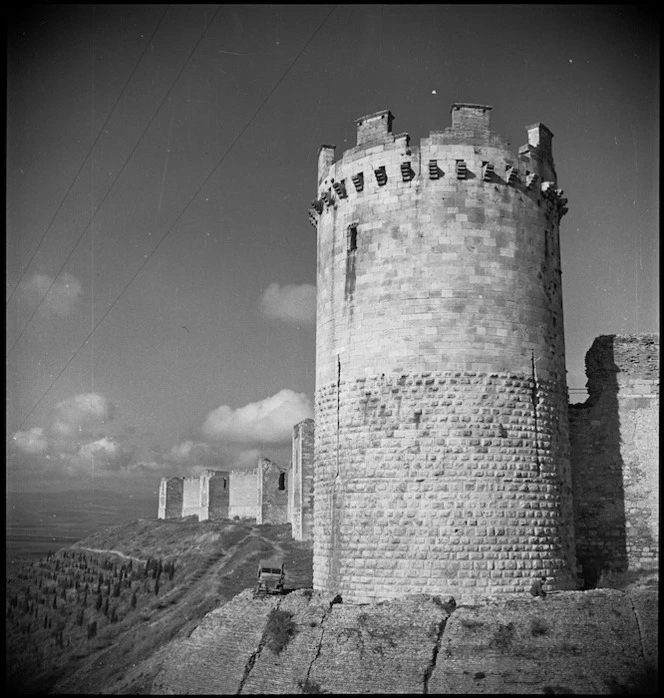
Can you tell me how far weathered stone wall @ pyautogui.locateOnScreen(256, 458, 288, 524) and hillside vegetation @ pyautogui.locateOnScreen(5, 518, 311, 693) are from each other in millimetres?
3027

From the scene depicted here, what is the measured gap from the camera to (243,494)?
53750 millimetres

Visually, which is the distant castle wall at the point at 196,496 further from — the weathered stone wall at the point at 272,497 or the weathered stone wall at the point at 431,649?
the weathered stone wall at the point at 431,649

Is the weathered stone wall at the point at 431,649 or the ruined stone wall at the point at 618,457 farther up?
the ruined stone wall at the point at 618,457

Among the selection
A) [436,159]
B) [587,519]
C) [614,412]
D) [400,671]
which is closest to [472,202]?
[436,159]

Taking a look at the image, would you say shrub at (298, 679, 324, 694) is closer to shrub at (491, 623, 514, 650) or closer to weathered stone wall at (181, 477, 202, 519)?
shrub at (491, 623, 514, 650)

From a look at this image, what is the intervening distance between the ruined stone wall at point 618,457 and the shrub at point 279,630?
745cm

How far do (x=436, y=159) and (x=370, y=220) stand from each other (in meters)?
1.99

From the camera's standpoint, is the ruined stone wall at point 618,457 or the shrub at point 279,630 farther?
the ruined stone wall at point 618,457

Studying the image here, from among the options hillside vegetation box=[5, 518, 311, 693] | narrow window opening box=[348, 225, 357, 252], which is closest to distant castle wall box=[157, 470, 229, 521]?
hillside vegetation box=[5, 518, 311, 693]

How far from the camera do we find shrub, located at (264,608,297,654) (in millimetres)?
15312

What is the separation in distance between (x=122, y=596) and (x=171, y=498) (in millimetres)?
30823

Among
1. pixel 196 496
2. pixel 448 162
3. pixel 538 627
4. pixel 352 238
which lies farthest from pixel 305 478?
pixel 196 496

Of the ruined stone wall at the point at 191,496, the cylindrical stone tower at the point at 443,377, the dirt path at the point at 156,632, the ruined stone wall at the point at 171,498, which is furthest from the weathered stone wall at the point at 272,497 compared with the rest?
the cylindrical stone tower at the point at 443,377

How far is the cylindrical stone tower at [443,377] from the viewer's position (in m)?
16.2
